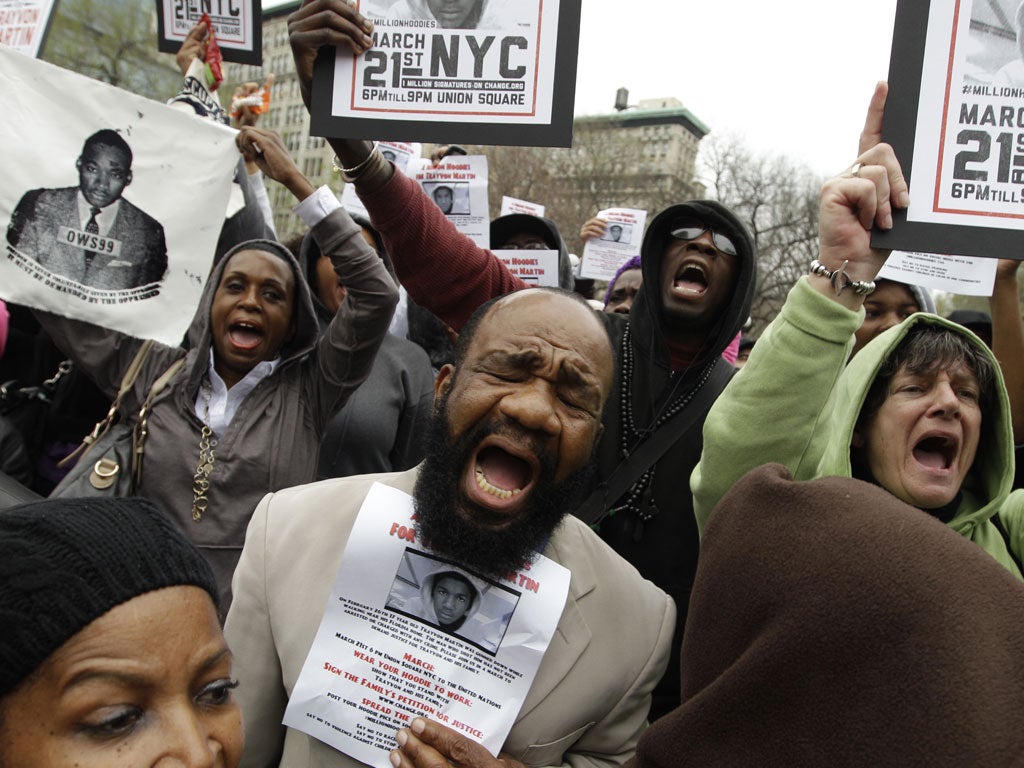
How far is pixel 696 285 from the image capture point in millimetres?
2887

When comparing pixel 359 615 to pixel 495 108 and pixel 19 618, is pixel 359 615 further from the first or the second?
pixel 495 108

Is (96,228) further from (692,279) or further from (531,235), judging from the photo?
(531,235)

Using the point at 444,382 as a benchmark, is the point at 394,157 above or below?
above

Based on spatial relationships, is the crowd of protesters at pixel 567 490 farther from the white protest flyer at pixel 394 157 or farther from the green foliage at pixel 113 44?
the green foliage at pixel 113 44

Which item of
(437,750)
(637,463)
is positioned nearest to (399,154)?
(637,463)

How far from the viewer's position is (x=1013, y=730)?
98 centimetres

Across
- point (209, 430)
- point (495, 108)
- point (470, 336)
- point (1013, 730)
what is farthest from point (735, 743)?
point (209, 430)

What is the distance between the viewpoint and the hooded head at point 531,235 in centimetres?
481

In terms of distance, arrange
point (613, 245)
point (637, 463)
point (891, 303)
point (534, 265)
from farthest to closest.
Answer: point (613, 245)
point (534, 265)
point (891, 303)
point (637, 463)

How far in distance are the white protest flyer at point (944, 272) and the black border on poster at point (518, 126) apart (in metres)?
1.61

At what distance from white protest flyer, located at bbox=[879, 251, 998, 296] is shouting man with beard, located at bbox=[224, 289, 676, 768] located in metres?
1.84

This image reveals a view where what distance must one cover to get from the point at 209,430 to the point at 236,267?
672 mm

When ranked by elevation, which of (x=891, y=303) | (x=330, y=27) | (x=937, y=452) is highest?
(x=330, y=27)

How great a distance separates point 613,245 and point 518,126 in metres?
4.34
